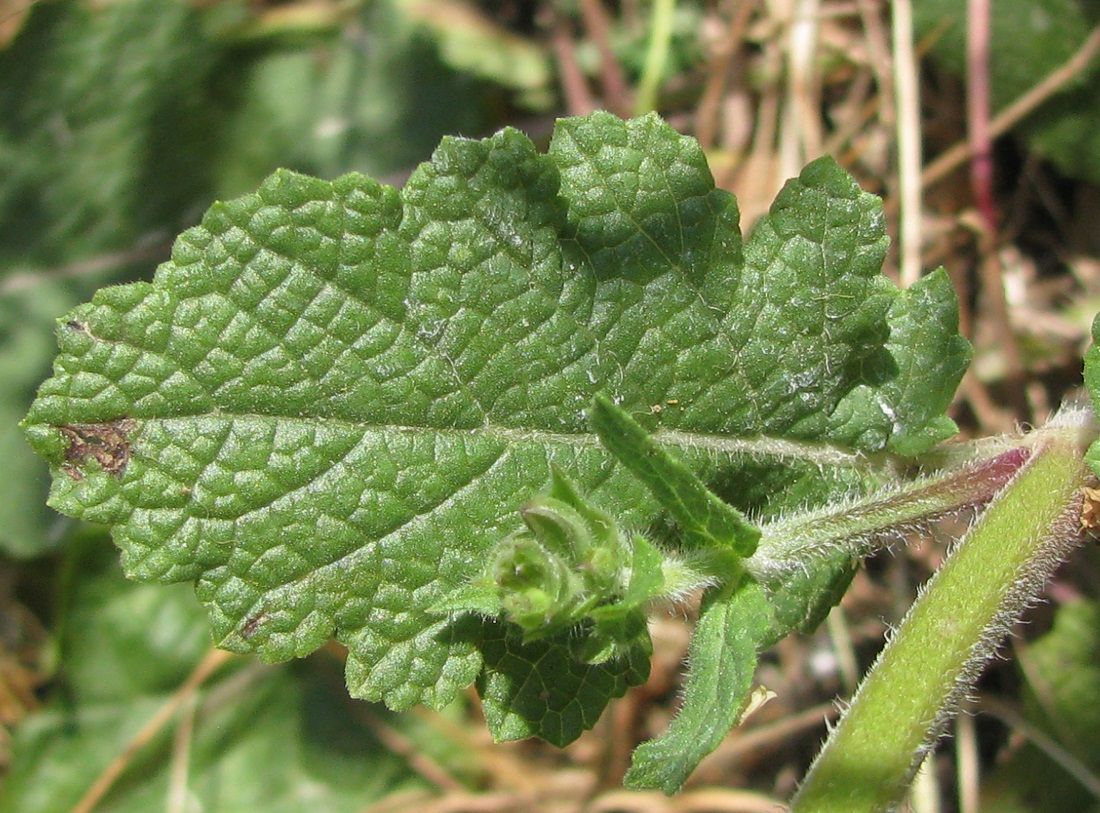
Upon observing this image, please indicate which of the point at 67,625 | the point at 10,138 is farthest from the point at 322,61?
the point at 67,625

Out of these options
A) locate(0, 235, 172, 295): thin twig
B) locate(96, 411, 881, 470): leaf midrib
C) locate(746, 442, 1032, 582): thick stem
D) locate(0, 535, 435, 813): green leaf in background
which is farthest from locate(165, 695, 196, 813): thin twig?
locate(746, 442, 1032, 582): thick stem

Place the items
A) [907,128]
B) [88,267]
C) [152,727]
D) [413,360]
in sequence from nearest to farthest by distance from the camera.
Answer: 1. [413,360]
2. [907,128]
3. [88,267]
4. [152,727]

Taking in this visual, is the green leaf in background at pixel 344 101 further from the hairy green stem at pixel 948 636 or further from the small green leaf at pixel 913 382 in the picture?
the hairy green stem at pixel 948 636

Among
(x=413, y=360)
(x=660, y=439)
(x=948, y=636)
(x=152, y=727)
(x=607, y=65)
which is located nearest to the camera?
(x=948, y=636)

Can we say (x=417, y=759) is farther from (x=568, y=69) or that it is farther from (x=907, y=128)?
(x=907, y=128)

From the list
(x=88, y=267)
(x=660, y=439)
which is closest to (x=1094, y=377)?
(x=660, y=439)

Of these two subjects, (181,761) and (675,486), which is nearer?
(675,486)

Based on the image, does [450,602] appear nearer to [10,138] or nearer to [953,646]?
[953,646]

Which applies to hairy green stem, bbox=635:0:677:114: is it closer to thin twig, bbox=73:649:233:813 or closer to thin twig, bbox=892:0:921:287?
thin twig, bbox=892:0:921:287
